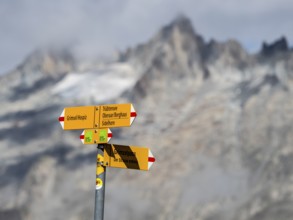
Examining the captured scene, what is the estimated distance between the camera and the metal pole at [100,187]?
21.5 m

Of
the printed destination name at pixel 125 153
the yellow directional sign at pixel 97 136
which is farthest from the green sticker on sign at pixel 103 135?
the printed destination name at pixel 125 153

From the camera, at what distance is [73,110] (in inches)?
901

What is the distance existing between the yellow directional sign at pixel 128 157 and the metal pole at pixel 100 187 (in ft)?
0.49

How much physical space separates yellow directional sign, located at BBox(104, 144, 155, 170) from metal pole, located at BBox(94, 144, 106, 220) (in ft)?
0.49

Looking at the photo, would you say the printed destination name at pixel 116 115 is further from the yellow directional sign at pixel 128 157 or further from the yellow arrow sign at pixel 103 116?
the yellow directional sign at pixel 128 157

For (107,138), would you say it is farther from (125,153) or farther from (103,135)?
(125,153)

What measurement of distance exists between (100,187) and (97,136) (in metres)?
1.48

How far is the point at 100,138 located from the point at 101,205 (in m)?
1.92

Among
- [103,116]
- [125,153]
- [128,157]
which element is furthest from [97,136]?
[128,157]

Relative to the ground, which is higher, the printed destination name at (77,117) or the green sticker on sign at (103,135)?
the printed destination name at (77,117)

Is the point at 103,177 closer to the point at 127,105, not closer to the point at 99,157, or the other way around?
the point at 99,157

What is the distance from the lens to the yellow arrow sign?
867 inches

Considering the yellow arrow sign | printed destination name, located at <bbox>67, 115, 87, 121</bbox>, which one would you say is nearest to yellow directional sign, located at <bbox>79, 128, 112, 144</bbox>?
the yellow arrow sign

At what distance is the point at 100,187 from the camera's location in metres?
21.9
